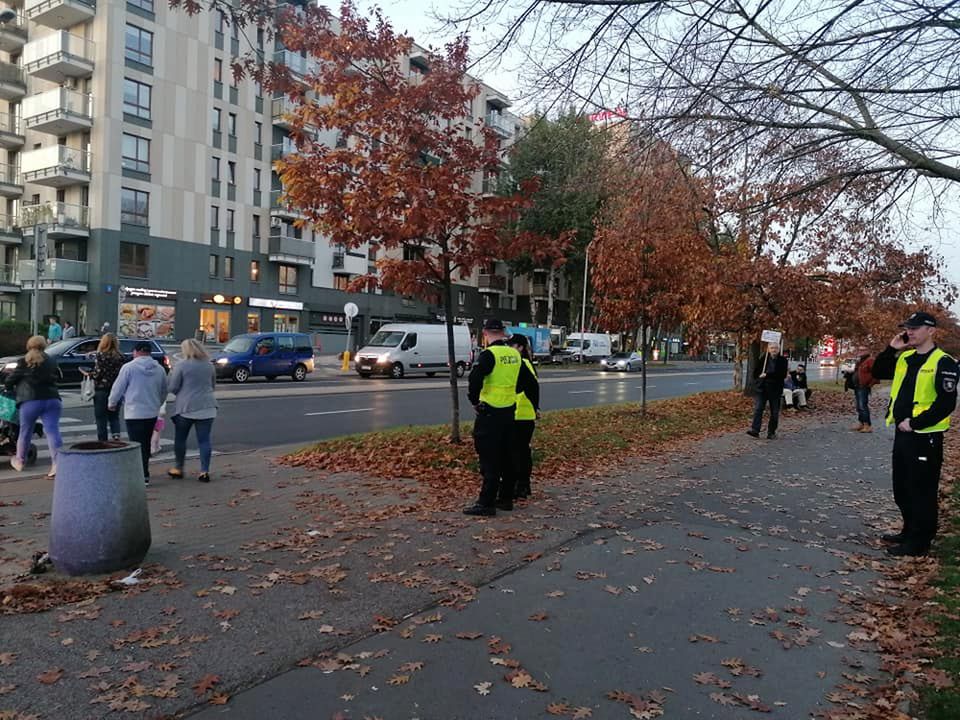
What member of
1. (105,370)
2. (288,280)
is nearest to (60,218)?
(288,280)

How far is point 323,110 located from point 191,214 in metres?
33.1

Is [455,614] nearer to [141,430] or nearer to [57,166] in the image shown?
[141,430]

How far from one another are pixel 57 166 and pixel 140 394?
32.4 metres

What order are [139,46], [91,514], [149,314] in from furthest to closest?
[149,314]
[139,46]
[91,514]

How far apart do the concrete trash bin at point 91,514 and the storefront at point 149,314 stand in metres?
33.8

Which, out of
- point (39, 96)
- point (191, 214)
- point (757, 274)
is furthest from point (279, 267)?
point (757, 274)

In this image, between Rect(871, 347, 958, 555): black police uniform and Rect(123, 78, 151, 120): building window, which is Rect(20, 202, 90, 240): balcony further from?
Rect(871, 347, 958, 555): black police uniform

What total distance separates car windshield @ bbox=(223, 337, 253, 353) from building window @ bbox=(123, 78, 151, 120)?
17506mm

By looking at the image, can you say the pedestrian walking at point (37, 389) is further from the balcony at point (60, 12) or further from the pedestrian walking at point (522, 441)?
the balcony at point (60, 12)

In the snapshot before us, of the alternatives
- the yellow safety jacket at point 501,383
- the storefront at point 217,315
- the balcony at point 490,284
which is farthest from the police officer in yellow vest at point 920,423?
the balcony at point 490,284

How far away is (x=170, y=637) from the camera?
385cm

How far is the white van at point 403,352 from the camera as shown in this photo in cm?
2942

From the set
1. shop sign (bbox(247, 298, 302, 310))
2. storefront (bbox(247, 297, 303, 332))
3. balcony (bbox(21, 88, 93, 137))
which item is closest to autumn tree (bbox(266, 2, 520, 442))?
balcony (bbox(21, 88, 93, 137))

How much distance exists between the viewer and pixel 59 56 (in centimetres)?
3372
